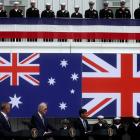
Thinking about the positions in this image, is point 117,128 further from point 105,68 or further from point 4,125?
point 4,125

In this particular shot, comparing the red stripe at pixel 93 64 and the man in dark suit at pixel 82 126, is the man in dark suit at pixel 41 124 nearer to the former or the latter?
the man in dark suit at pixel 82 126

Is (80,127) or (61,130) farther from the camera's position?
(80,127)

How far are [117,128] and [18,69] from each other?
384 centimetres

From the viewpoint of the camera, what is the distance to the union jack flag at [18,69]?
2702 centimetres

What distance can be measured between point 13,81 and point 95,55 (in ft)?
8.98

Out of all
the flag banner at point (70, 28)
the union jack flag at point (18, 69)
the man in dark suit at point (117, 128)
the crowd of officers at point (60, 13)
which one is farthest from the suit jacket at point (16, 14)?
the man in dark suit at point (117, 128)

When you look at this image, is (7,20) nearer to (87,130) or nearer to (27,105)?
(27,105)

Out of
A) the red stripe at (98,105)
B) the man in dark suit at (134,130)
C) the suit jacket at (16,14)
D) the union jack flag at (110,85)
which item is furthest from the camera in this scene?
the suit jacket at (16,14)

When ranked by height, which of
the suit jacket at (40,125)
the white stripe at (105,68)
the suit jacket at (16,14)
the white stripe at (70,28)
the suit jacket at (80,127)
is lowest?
the suit jacket at (80,127)

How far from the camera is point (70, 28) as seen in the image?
27.6 metres

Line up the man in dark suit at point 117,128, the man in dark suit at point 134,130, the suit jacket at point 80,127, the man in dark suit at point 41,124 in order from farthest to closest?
the man in dark suit at point 134,130
the man in dark suit at point 117,128
the suit jacket at point 80,127
the man in dark suit at point 41,124

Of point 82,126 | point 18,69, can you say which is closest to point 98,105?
point 18,69

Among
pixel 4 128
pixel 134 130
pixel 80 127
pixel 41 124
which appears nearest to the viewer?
pixel 4 128

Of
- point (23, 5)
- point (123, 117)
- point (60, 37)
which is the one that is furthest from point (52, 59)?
point (23, 5)
